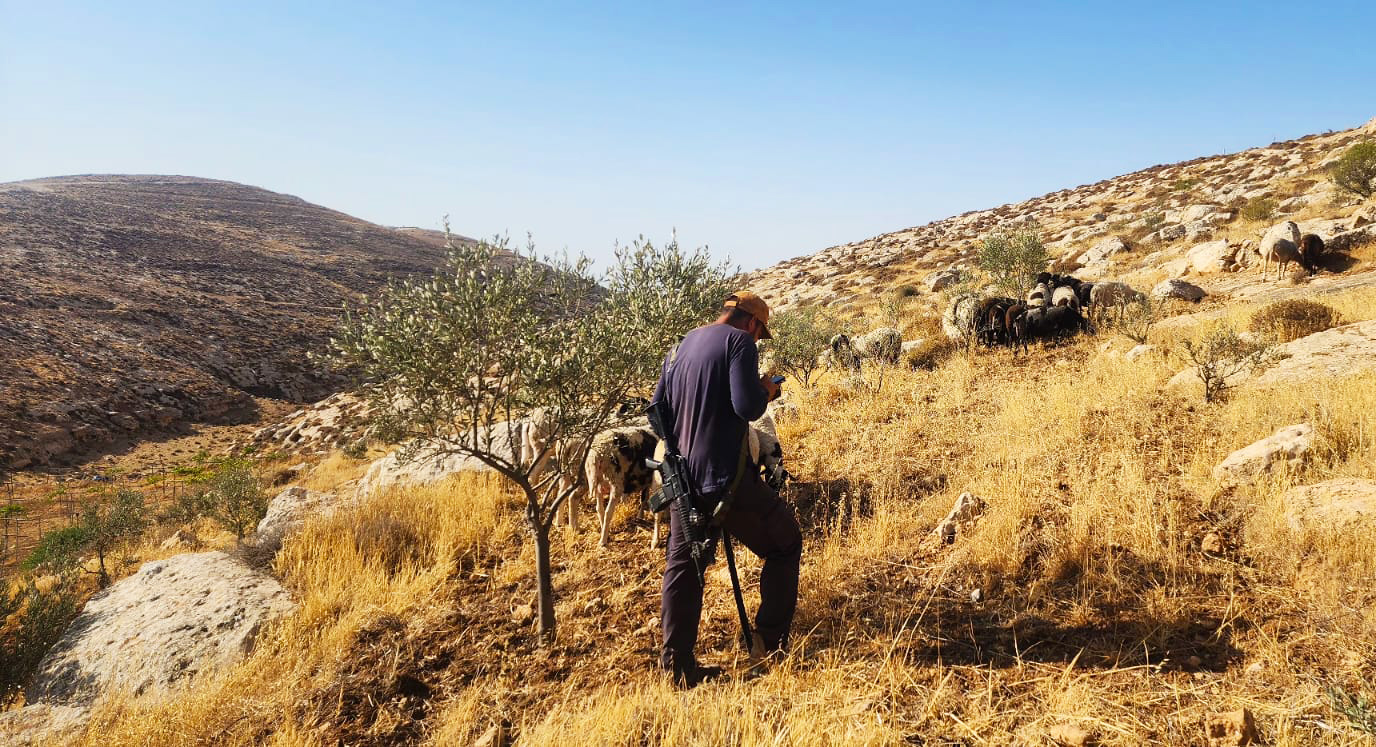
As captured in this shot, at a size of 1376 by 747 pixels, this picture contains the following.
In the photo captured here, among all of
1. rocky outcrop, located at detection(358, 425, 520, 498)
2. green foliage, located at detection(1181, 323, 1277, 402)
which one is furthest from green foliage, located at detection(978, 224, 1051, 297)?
rocky outcrop, located at detection(358, 425, 520, 498)

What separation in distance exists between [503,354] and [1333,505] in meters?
6.42

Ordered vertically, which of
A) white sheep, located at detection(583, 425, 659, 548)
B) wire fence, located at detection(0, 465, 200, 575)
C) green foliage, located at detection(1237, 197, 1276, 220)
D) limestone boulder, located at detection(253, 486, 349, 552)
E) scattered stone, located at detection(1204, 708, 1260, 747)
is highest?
green foliage, located at detection(1237, 197, 1276, 220)

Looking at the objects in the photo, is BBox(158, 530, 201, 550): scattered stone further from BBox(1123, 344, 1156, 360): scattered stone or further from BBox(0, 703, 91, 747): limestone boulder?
BBox(1123, 344, 1156, 360): scattered stone

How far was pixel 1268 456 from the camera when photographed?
5340 mm

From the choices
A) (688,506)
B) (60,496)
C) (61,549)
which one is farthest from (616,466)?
(60,496)

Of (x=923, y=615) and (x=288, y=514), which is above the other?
(x=288, y=514)

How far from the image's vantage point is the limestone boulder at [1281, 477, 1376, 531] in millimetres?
4273

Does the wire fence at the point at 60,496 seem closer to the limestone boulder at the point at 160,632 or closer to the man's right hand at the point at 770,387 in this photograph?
the limestone boulder at the point at 160,632

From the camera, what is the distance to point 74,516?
1664 centimetres

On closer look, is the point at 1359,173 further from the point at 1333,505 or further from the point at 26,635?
the point at 26,635

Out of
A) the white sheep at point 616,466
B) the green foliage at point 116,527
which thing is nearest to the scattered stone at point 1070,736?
the white sheep at point 616,466

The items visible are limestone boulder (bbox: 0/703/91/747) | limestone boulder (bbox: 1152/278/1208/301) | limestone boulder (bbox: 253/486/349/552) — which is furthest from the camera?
limestone boulder (bbox: 1152/278/1208/301)

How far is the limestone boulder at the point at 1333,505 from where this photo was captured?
168 inches

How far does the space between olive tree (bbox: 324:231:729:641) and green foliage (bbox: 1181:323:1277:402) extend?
6.37m
